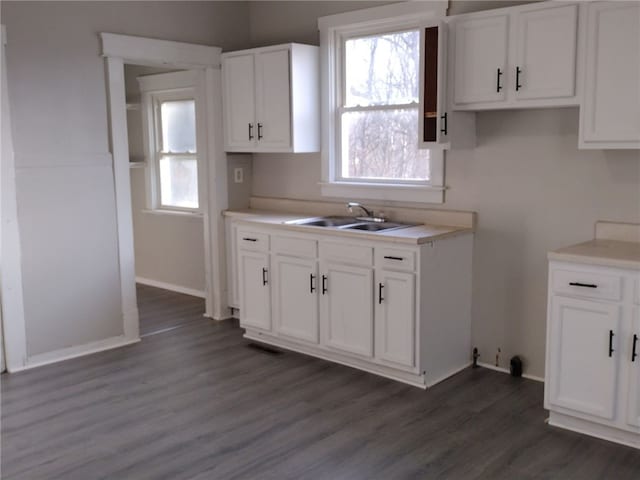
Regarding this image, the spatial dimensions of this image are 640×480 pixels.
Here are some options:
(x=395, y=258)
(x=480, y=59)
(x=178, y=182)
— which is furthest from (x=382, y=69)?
(x=178, y=182)

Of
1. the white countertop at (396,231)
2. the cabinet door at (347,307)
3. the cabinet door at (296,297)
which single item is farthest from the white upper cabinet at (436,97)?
the cabinet door at (296,297)

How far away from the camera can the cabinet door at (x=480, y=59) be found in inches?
135

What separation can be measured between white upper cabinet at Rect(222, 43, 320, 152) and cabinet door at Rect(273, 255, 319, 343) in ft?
2.91

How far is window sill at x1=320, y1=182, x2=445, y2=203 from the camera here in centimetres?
410

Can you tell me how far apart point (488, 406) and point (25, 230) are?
296 centimetres

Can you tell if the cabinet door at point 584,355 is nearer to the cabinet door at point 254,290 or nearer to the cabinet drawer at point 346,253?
the cabinet drawer at point 346,253

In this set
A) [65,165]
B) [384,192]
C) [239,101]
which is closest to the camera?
[65,165]

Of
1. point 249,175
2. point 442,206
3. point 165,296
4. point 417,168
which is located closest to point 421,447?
point 442,206

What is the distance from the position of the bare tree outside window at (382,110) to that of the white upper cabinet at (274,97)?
0.82ft

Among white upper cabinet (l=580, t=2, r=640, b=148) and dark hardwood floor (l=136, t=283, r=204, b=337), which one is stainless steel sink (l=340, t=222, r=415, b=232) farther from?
dark hardwood floor (l=136, t=283, r=204, b=337)

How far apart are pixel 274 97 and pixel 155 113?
79.4 inches

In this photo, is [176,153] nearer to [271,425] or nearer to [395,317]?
[395,317]

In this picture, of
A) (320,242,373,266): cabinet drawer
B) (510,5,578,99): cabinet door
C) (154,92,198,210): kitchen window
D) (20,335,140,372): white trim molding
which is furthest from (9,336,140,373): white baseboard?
(510,5,578,99): cabinet door

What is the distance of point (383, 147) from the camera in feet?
14.4
